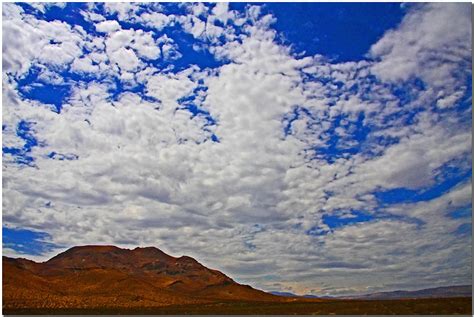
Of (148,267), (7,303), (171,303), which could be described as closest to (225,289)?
(148,267)

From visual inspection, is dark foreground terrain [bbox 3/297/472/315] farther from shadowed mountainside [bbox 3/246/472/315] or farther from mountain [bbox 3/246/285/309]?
mountain [bbox 3/246/285/309]

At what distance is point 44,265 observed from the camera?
109 meters

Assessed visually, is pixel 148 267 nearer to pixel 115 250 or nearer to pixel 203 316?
pixel 115 250

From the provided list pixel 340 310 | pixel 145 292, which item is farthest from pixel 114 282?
pixel 340 310

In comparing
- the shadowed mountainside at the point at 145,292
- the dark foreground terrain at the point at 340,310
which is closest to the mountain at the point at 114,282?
the shadowed mountainside at the point at 145,292

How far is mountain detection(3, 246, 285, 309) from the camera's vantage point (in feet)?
204

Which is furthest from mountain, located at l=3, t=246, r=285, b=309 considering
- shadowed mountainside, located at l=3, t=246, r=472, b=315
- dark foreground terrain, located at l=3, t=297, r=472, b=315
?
dark foreground terrain, located at l=3, t=297, r=472, b=315

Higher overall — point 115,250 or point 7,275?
point 115,250

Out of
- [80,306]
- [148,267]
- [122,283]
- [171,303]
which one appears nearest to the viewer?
[80,306]

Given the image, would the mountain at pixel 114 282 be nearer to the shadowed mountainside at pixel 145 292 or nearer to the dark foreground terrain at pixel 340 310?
the shadowed mountainside at pixel 145 292

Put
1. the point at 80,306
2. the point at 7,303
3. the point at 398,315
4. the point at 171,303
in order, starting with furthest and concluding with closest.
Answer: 1. the point at 171,303
2. the point at 80,306
3. the point at 7,303
4. the point at 398,315

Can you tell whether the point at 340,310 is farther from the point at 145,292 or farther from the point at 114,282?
the point at 114,282

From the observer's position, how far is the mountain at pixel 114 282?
204ft

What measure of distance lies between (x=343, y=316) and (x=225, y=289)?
67.1 m
